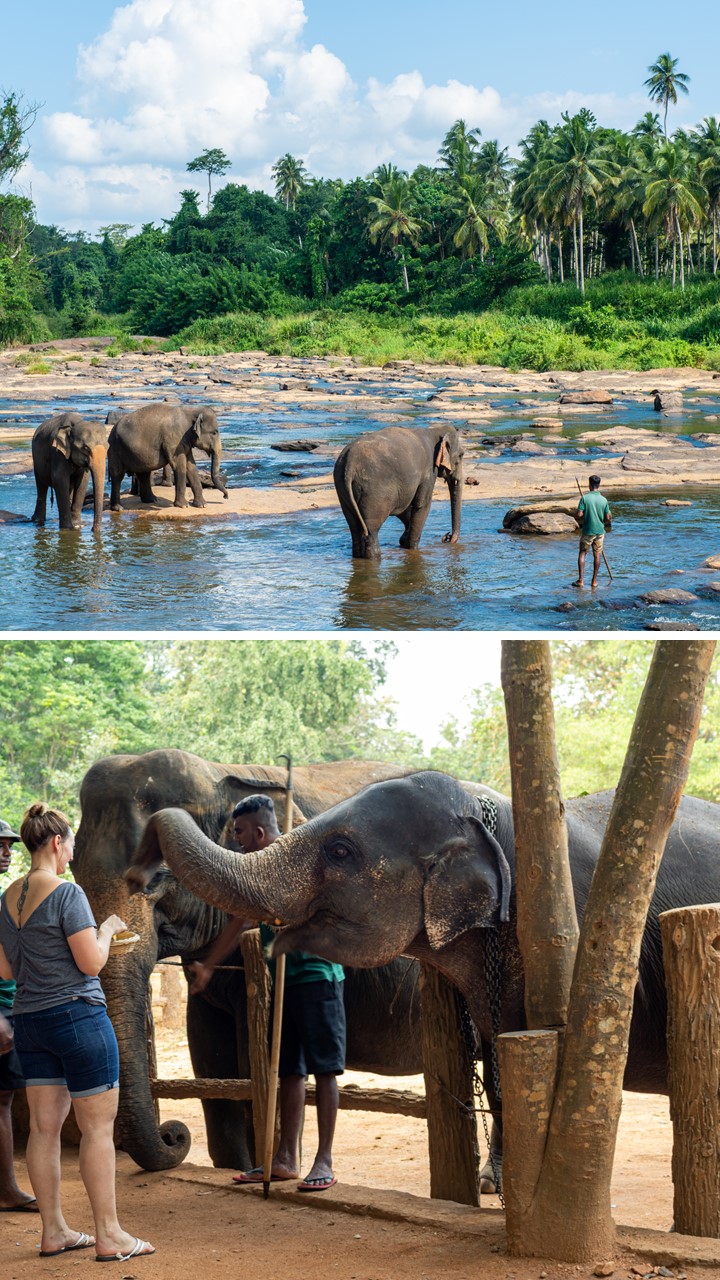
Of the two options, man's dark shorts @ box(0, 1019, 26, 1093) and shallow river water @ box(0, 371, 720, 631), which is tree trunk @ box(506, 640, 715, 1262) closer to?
man's dark shorts @ box(0, 1019, 26, 1093)

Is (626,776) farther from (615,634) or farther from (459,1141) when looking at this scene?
(615,634)

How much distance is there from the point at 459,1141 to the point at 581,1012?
3.05 feet

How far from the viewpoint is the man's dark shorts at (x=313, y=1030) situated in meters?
4.59

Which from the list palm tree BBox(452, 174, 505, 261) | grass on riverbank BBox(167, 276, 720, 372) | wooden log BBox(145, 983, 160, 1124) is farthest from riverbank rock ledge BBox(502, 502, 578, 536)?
palm tree BBox(452, 174, 505, 261)

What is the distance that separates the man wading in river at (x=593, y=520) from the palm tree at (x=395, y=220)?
120ft

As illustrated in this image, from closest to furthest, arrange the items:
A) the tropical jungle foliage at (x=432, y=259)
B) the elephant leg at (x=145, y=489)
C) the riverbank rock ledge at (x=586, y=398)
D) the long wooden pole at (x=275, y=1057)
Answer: the long wooden pole at (x=275, y=1057) < the elephant leg at (x=145, y=489) < the riverbank rock ledge at (x=586, y=398) < the tropical jungle foliage at (x=432, y=259)

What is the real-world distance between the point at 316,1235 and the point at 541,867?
128 cm

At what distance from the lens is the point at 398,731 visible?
68.2 ft

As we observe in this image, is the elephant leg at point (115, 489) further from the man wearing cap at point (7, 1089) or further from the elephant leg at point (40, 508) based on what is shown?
the man wearing cap at point (7, 1089)

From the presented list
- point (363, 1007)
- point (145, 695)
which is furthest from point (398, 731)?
point (363, 1007)

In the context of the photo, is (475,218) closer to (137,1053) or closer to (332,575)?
(332,575)

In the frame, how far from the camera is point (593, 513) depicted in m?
9.90

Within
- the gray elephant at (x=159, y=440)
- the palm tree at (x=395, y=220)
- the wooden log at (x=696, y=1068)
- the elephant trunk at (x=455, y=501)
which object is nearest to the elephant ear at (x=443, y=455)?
the elephant trunk at (x=455, y=501)

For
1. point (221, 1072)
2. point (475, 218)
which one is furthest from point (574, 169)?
point (221, 1072)
